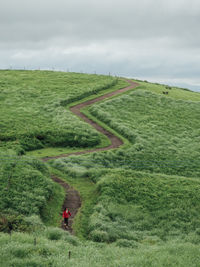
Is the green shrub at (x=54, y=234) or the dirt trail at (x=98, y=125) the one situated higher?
the dirt trail at (x=98, y=125)

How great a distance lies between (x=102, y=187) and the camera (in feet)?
80.8

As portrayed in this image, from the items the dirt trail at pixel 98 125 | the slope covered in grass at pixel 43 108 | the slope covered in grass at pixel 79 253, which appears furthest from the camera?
the slope covered in grass at pixel 43 108

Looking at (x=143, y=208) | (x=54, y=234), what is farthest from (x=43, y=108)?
(x=54, y=234)

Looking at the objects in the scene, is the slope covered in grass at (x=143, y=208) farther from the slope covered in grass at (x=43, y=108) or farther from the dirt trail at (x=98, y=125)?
the slope covered in grass at (x=43, y=108)

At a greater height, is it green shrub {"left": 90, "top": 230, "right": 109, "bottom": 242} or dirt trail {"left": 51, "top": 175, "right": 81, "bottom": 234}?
dirt trail {"left": 51, "top": 175, "right": 81, "bottom": 234}

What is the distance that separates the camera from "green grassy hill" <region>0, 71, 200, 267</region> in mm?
15430

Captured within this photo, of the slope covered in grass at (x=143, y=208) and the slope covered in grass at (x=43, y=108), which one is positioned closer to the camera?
the slope covered in grass at (x=143, y=208)

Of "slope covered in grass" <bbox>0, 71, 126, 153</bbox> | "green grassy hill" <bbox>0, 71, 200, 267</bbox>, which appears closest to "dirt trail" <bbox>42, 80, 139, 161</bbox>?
"green grassy hill" <bbox>0, 71, 200, 267</bbox>

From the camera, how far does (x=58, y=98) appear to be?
54.5 meters

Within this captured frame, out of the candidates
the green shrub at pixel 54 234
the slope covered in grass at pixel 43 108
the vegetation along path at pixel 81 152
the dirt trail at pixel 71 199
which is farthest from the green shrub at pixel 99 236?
the slope covered in grass at pixel 43 108

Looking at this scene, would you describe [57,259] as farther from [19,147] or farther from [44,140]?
[44,140]

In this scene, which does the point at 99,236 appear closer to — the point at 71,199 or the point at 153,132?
the point at 71,199

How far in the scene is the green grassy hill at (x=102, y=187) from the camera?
50.6 feet

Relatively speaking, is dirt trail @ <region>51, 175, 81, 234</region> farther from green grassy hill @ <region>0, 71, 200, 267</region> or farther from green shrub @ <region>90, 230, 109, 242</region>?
green shrub @ <region>90, 230, 109, 242</region>
